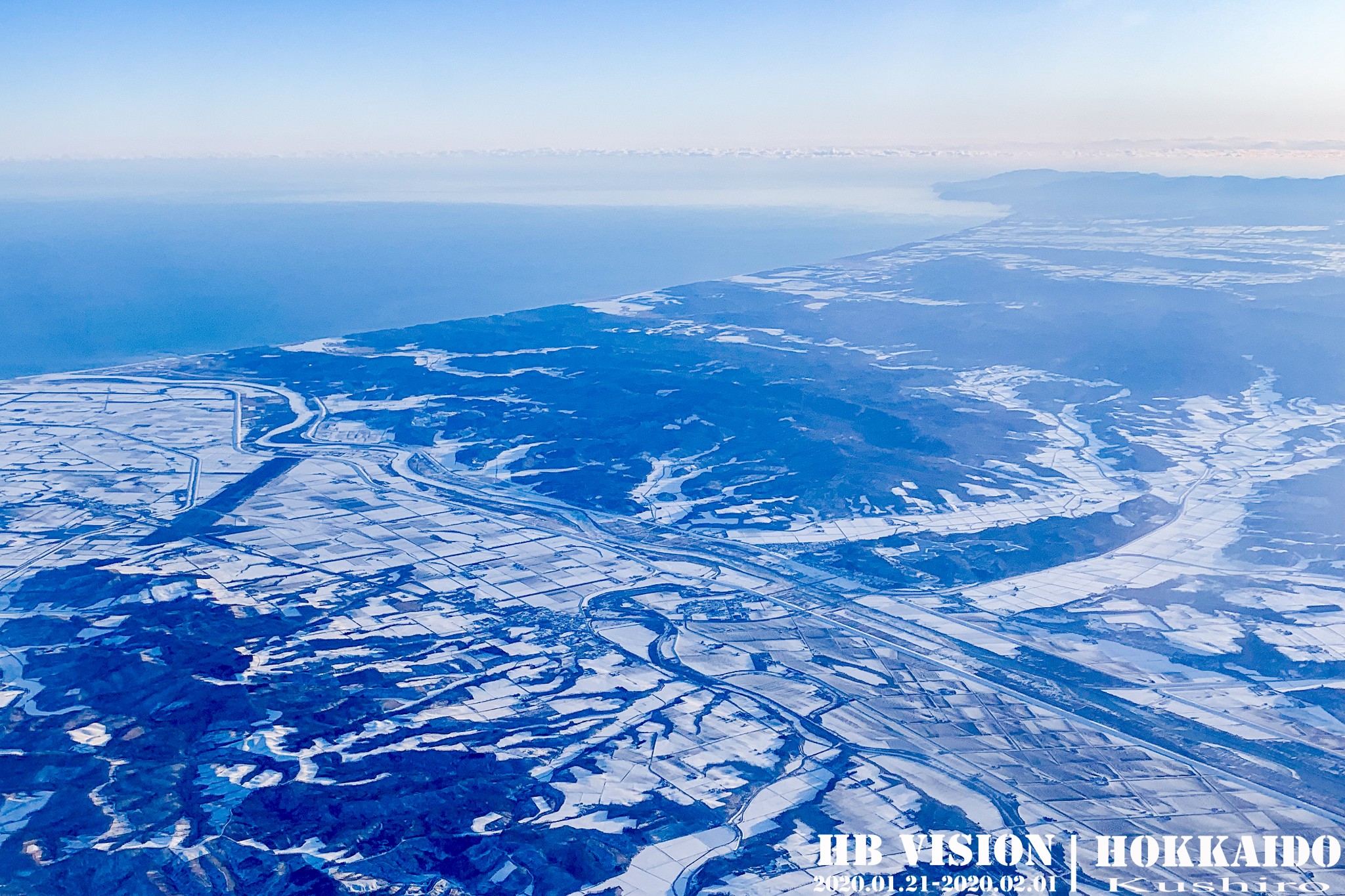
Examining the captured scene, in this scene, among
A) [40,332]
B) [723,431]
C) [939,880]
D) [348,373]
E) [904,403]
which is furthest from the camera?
[40,332]

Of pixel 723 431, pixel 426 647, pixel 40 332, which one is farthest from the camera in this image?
pixel 40 332

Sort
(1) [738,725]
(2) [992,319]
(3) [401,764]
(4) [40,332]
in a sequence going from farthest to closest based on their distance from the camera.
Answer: (4) [40,332] → (2) [992,319] → (1) [738,725] → (3) [401,764]

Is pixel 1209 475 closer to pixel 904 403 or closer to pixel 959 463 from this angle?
pixel 959 463

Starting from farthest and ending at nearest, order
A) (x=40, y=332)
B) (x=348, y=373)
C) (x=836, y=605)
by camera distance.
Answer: (x=40, y=332), (x=348, y=373), (x=836, y=605)

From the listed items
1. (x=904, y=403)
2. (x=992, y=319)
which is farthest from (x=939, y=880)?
(x=992, y=319)

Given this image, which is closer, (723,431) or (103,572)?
(103,572)

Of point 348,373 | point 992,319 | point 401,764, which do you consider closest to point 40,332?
point 348,373

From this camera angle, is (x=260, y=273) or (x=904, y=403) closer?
(x=904, y=403)

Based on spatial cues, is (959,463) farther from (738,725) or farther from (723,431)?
(738,725)
